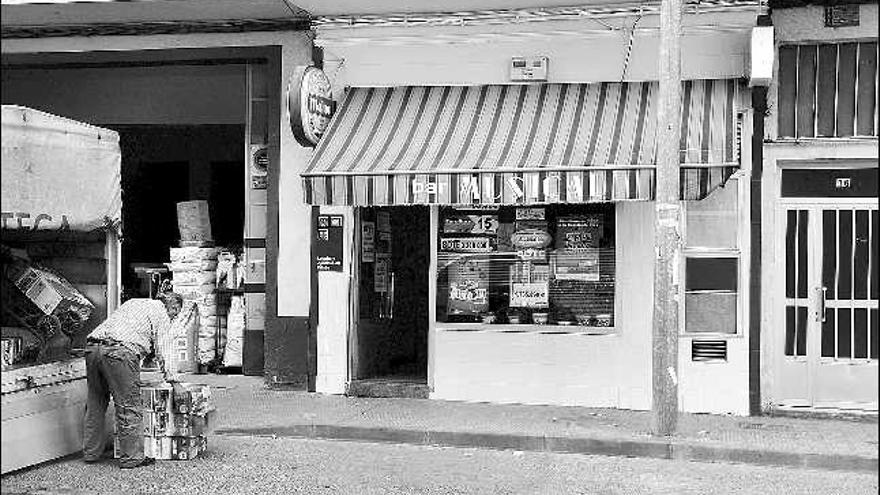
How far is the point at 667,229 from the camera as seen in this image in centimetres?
978

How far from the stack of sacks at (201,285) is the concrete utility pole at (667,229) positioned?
6.45 meters

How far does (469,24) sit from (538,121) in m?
1.48

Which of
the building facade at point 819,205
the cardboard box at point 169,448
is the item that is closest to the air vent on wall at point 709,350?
the building facade at point 819,205

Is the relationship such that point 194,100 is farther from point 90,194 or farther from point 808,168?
point 808,168

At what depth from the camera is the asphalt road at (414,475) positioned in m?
8.03

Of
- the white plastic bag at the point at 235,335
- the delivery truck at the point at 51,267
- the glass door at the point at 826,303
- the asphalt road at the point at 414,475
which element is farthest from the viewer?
the white plastic bag at the point at 235,335

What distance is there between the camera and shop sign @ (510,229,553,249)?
11.8m

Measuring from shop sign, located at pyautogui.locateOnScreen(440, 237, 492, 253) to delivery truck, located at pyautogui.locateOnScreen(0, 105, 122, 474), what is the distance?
13.1 ft

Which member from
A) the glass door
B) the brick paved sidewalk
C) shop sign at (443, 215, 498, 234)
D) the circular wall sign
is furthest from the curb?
the circular wall sign

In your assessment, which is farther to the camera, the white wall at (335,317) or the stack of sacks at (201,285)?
the stack of sacks at (201,285)

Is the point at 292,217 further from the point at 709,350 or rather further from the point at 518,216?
the point at 709,350

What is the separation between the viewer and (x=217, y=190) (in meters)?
14.9

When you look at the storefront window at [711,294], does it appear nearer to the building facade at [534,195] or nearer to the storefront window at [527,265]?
the building facade at [534,195]

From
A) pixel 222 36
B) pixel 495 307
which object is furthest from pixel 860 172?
pixel 222 36
